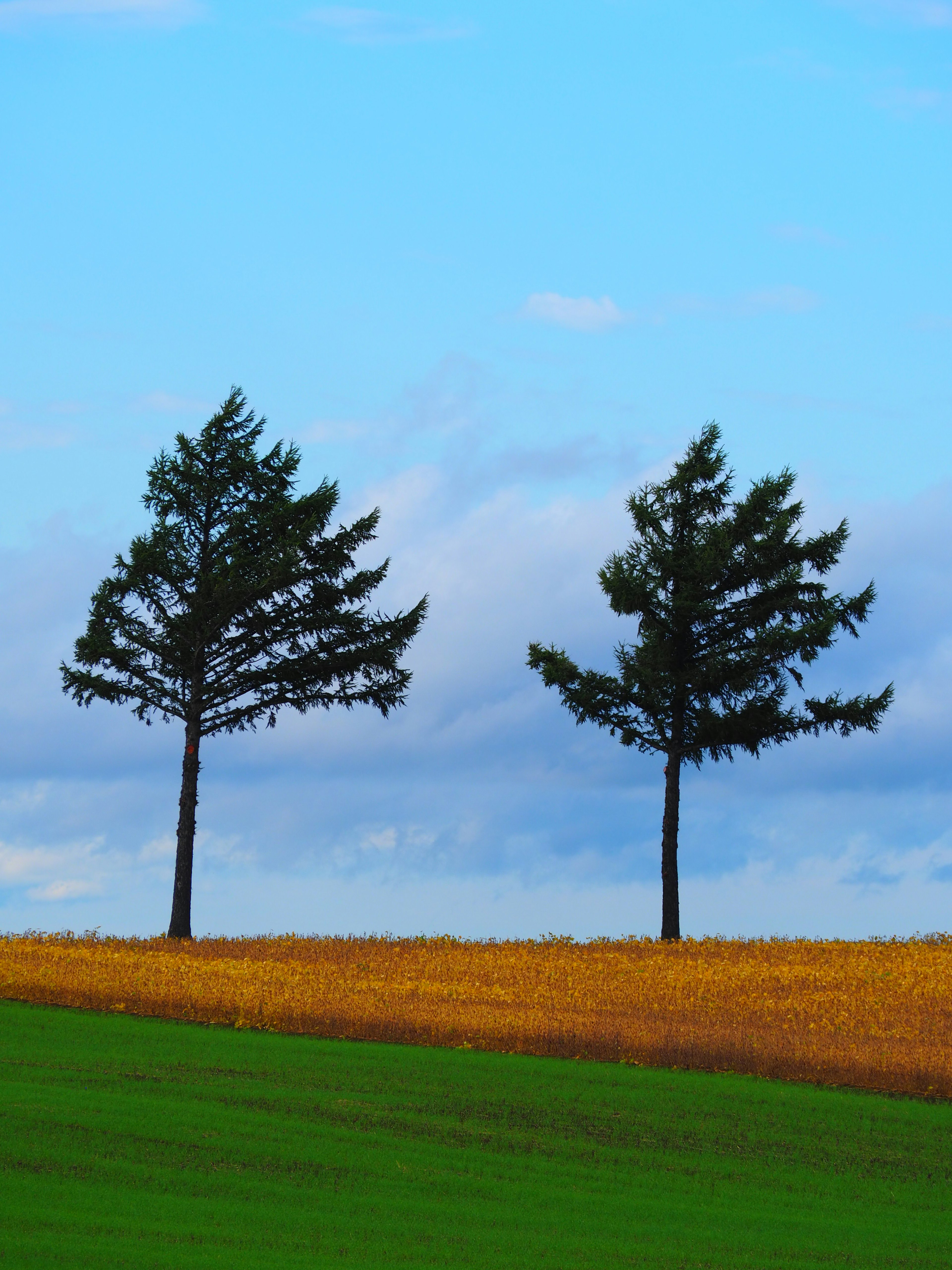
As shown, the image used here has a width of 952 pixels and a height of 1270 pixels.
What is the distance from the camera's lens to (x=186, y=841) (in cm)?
3284

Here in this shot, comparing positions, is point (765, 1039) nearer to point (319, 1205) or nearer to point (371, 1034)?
point (371, 1034)

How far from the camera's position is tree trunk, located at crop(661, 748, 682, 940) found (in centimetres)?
3306

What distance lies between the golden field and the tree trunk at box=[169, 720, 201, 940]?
5.89 feet

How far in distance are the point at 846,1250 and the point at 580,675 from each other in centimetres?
2305

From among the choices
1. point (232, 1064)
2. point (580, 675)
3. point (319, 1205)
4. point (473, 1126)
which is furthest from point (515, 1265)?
point (580, 675)

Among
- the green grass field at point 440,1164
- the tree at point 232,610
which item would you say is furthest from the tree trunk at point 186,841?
the green grass field at point 440,1164

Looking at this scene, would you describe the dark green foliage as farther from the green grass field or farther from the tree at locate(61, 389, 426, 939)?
the green grass field

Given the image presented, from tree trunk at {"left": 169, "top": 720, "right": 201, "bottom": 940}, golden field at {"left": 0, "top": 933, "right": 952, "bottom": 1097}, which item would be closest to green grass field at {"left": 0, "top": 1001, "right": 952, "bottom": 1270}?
golden field at {"left": 0, "top": 933, "right": 952, "bottom": 1097}

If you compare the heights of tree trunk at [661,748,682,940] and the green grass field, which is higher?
tree trunk at [661,748,682,940]

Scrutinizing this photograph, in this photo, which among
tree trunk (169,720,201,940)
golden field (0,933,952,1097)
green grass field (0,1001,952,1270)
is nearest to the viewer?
green grass field (0,1001,952,1270)

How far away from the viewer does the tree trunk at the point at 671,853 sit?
3306 cm

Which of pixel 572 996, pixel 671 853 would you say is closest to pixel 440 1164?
pixel 572 996

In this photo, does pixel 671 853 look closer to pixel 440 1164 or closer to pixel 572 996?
pixel 572 996

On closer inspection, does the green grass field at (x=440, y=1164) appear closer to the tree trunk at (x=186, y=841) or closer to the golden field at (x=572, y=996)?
the golden field at (x=572, y=996)
